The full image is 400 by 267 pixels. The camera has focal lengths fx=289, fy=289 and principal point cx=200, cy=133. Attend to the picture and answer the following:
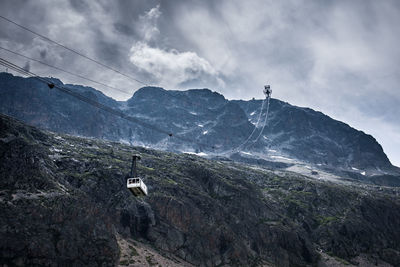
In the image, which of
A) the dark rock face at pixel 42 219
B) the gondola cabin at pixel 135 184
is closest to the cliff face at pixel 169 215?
the dark rock face at pixel 42 219

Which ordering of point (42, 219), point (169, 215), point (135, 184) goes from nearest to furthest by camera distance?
point (135, 184) < point (42, 219) < point (169, 215)

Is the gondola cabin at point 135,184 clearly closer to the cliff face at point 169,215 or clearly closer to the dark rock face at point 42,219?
the dark rock face at point 42,219

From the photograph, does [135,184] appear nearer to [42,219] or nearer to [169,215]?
[42,219]

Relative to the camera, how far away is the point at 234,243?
326 ft

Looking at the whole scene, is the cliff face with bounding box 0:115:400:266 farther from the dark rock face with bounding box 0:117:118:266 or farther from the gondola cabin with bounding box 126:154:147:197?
the gondola cabin with bounding box 126:154:147:197

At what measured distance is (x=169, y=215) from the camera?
3986 inches

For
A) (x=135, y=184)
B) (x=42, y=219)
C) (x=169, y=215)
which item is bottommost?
(x=169, y=215)

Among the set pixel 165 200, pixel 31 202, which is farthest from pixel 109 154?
pixel 31 202

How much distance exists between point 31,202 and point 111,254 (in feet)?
75.4

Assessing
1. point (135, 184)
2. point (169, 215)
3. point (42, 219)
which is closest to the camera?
point (135, 184)

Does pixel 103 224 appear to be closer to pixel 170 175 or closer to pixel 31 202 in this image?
pixel 31 202

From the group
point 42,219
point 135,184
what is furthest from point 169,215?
point 135,184

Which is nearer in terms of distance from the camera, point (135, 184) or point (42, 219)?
point (135, 184)

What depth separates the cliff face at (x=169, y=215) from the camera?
6731 cm
